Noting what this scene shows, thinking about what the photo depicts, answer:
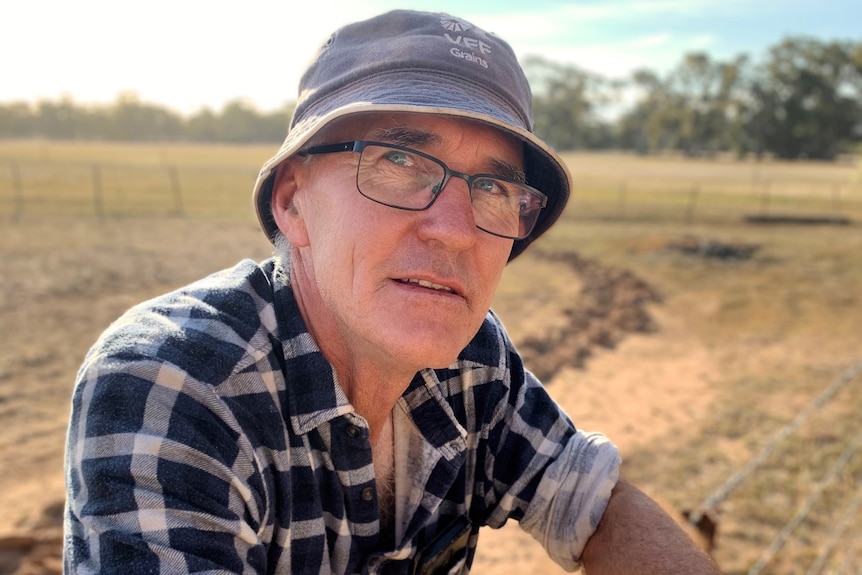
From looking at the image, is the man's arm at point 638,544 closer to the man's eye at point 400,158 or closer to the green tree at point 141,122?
the man's eye at point 400,158

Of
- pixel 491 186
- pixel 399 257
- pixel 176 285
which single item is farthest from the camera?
pixel 176 285

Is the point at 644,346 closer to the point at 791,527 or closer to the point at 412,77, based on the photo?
the point at 791,527

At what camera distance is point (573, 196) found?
1903cm

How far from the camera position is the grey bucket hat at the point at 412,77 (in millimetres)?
1337

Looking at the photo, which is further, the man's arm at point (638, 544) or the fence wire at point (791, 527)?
the fence wire at point (791, 527)

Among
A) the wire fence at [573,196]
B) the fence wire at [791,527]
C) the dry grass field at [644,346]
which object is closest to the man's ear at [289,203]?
the fence wire at [791,527]

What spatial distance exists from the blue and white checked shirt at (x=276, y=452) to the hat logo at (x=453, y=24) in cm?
68

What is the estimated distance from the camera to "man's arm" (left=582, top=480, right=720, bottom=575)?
154cm

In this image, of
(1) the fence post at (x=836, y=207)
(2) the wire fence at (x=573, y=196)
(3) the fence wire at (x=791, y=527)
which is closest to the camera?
(3) the fence wire at (x=791, y=527)

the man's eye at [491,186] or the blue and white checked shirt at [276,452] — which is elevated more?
the man's eye at [491,186]

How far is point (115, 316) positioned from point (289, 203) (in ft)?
27.2

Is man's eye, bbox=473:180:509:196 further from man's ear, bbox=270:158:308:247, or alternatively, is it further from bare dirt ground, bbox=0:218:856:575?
bare dirt ground, bbox=0:218:856:575

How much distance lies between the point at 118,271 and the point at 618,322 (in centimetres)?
837

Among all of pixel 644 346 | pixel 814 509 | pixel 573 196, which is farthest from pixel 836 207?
pixel 814 509
